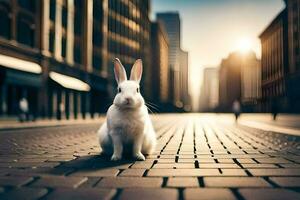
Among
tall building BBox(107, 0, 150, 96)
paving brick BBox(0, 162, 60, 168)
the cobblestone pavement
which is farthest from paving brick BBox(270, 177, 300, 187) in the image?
tall building BBox(107, 0, 150, 96)

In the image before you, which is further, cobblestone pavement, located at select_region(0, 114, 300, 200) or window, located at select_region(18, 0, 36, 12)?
window, located at select_region(18, 0, 36, 12)

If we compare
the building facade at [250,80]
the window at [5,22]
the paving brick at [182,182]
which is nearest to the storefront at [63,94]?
the window at [5,22]

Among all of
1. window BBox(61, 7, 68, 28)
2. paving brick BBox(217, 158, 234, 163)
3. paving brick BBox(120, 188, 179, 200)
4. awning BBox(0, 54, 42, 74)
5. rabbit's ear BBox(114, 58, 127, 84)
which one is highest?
window BBox(61, 7, 68, 28)

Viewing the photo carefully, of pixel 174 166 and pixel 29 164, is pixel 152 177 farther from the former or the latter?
pixel 29 164

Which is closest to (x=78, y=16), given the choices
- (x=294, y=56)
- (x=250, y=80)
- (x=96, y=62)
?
(x=96, y=62)

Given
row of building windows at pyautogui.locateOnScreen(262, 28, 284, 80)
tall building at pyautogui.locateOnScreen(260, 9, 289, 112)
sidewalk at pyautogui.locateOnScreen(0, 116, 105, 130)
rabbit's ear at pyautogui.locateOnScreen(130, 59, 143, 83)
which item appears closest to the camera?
rabbit's ear at pyautogui.locateOnScreen(130, 59, 143, 83)

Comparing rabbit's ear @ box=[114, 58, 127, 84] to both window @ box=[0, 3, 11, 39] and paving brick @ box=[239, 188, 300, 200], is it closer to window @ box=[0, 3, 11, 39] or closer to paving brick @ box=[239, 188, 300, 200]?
paving brick @ box=[239, 188, 300, 200]
